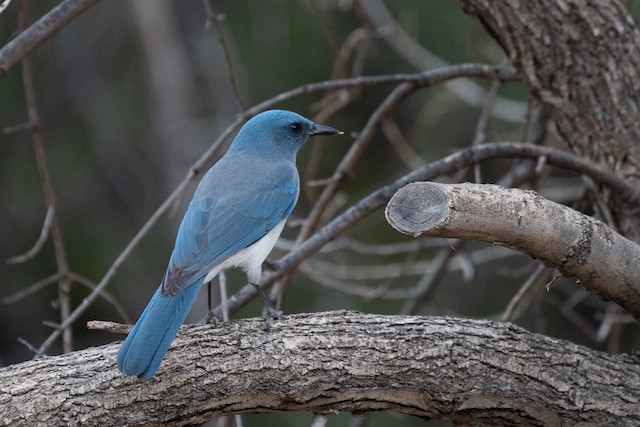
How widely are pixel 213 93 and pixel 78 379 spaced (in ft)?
20.3

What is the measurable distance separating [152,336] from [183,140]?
535 centimetres

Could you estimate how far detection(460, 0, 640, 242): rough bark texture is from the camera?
14.3ft

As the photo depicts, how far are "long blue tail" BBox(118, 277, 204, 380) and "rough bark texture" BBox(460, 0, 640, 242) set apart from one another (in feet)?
6.59

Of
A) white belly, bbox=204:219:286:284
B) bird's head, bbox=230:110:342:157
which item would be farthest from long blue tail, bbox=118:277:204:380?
bird's head, bbox=230:110:342:157

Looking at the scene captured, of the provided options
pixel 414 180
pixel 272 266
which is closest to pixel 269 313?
pixel 272 266

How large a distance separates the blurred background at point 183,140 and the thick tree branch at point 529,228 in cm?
318

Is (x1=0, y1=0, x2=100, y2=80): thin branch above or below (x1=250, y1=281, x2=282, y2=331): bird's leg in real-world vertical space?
above

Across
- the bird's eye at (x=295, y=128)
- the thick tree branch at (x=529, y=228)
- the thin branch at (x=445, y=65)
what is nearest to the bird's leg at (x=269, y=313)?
the thick tree branch at (x=529, y=228)

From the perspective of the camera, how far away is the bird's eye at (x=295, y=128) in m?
4.98

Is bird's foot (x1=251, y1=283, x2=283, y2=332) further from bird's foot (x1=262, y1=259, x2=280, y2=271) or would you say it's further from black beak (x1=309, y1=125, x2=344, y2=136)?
black beak (x1=309, y1=125, x2=344, y2=136)

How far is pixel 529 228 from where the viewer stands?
321 centimetres

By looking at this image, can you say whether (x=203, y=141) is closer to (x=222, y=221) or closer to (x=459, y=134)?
(x=459, y=134)

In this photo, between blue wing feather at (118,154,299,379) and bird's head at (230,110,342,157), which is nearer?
blue wing feather at (118,154,299,379)

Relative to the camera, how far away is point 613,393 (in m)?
3.46
